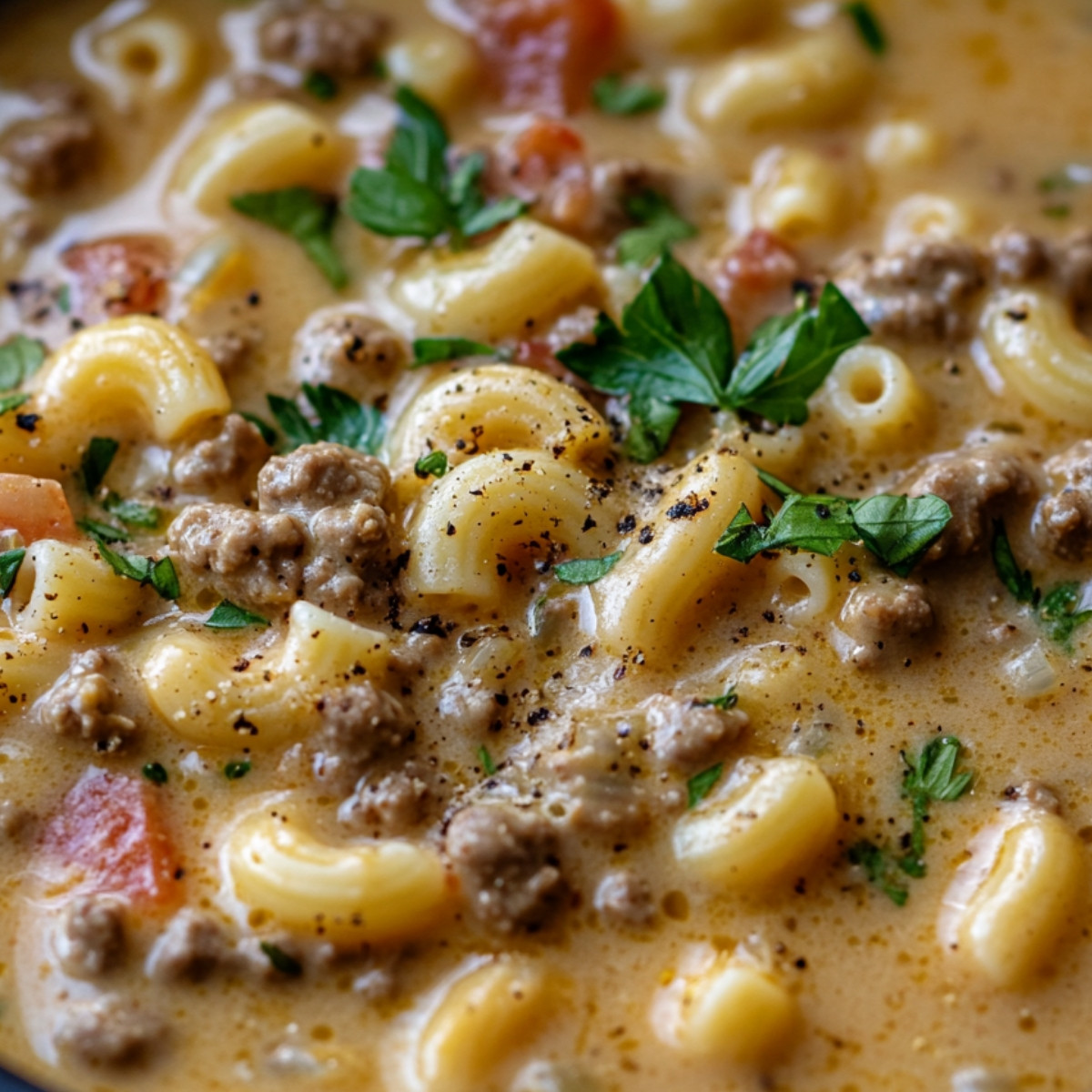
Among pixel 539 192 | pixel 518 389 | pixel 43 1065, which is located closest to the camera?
pixel 43 1065

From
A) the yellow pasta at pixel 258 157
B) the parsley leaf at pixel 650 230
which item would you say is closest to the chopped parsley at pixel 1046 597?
the parsley leaf at pixel 650 230

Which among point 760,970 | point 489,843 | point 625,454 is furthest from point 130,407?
point 760,970

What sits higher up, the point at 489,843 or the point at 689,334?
the point at 689,334

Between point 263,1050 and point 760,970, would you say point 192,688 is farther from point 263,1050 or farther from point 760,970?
point 760,970

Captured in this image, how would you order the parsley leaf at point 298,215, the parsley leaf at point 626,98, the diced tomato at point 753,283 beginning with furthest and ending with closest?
the parsley leaf at point 626,98 → the parsley leaf at point 298,215 → the diced tomato at point 753,283

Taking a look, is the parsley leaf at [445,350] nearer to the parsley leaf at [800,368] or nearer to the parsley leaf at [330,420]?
the parsley leaf at [330,420]

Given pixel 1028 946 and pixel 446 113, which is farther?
pixel 446 113

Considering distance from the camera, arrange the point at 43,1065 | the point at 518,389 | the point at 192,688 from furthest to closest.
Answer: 1. the point at 518,389
2. the point at 192,688
3. the point at 43,1065
